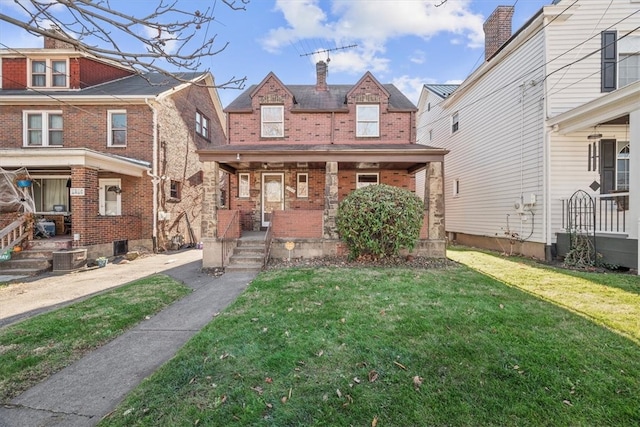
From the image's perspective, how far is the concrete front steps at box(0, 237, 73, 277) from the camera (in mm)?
8250

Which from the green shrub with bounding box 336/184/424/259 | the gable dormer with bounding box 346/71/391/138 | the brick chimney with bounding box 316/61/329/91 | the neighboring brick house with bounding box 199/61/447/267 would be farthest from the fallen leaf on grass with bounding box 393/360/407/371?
the brick chimney with bounding box 316/61/329/91

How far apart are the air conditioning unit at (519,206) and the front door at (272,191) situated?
874cm

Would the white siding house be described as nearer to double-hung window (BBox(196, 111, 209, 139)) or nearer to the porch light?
the porch light

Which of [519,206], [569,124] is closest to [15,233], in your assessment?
[519,206]

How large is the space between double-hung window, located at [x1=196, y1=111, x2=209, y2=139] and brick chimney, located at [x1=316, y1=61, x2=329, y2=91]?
7472 mm

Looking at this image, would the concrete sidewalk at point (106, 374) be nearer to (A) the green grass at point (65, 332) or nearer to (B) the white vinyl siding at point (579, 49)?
(A) the green grass at point (65, 332)

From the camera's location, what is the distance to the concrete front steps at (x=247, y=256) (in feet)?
26.8

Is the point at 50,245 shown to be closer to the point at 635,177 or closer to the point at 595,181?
the point at 635,177

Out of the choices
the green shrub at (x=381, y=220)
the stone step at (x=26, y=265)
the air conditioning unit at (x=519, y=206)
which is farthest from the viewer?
the air conditioning unit at (x=519, y=206)

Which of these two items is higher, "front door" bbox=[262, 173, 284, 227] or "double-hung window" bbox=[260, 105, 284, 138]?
"double-hung window" bbox=[260, 105, 284, 138]

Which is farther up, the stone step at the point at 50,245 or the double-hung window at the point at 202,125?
the double-hung window at the point at 202,125

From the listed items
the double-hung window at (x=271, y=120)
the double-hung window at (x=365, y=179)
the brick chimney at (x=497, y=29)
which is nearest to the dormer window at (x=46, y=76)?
the double-hung window at (x=271, y=120)

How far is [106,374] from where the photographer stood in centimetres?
312

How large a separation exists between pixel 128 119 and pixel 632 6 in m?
18.2
